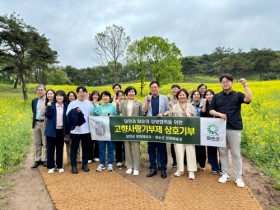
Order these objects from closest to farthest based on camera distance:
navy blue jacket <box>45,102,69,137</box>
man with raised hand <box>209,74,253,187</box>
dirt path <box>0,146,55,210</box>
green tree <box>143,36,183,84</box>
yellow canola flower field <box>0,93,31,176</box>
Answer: dirt path <box>0,146,55,210</box>
man with raised hand <box>209,74,253,187</box>
navy blue jacket <box>45,102,69,137</box>
yellow canola flower field <box>0,93,31,176</box>
green tree <box>143,36,183,84</box>

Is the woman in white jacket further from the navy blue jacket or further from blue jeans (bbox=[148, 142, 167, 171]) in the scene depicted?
the navy blue jacket

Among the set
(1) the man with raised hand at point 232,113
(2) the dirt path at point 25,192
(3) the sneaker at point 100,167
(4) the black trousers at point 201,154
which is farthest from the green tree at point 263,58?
(2) the dirt path at point 25,192

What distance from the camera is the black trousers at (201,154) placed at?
618 centimetres

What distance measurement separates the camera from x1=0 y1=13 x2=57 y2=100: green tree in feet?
73.5

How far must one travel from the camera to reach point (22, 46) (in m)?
23.2

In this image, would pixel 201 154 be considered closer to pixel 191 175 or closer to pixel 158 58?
pixel 191 175

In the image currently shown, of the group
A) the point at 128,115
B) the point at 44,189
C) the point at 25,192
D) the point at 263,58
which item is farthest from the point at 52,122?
the point at 263,58

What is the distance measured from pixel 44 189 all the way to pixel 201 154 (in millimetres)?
3776

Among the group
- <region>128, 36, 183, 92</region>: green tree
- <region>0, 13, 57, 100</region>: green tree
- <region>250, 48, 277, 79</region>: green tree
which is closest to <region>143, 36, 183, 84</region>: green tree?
<region>128, 36, 183, 92</region>: green tree

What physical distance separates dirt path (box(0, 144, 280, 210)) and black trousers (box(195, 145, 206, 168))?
79 cm

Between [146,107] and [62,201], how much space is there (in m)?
2.71

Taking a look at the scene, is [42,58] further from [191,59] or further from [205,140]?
[191,59]

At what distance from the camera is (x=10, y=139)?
29.7 feet

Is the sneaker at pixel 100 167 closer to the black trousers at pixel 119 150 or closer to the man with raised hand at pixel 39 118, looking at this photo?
the black trousers at pixel 119 150
